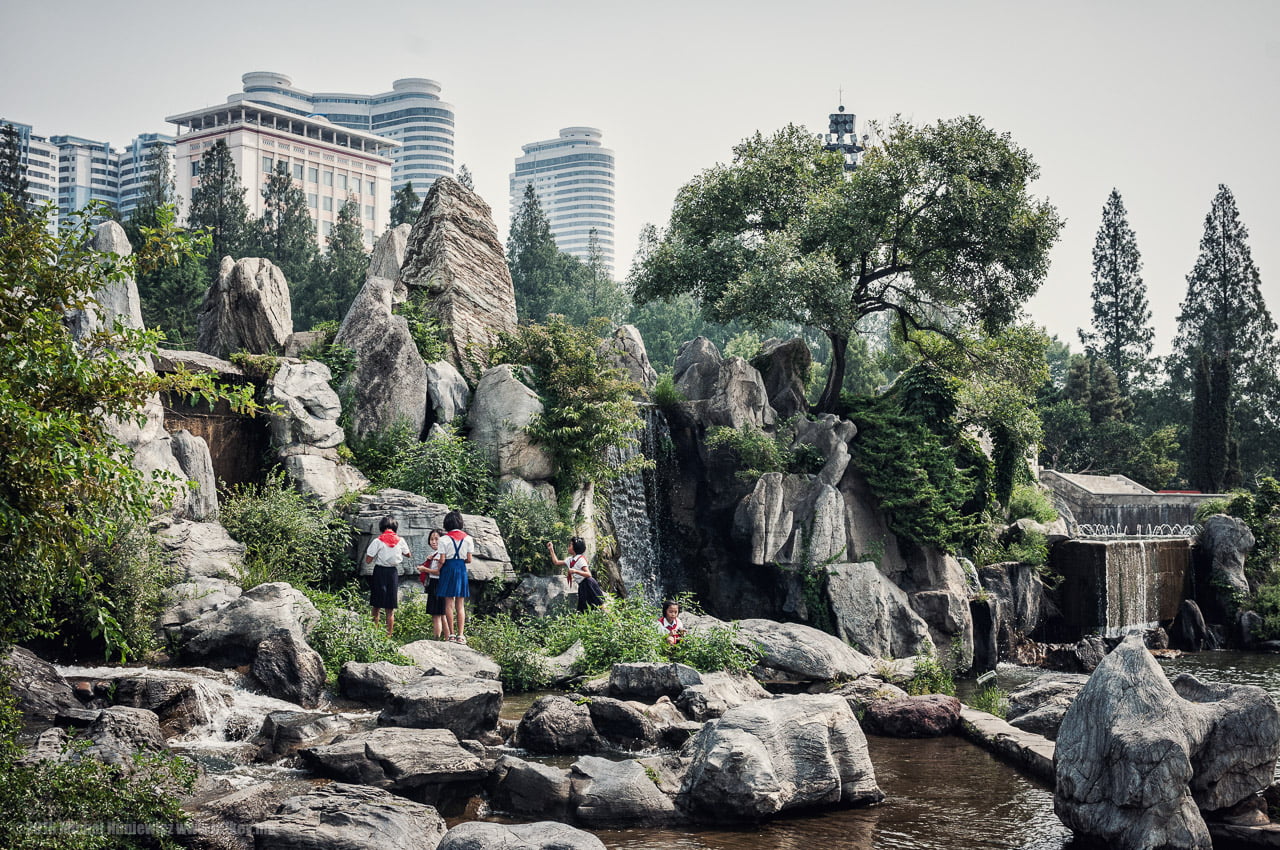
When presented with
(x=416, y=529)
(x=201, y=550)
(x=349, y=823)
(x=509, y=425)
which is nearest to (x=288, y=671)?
(x=201, y=550)

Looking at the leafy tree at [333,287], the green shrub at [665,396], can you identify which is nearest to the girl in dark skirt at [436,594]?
the green shrub at [665,396]

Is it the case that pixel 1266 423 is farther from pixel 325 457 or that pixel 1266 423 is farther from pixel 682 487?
pixel 325 457

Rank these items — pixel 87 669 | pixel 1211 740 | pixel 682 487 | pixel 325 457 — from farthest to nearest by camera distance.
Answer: pixel 682 487 → pixel 325 457 → pixel 87 669 → pixel 1211 740

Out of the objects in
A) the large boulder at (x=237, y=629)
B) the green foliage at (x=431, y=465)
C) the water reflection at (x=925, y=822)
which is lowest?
the water reflection at (x=925, y=822)

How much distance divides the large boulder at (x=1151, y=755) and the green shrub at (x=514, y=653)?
675cm

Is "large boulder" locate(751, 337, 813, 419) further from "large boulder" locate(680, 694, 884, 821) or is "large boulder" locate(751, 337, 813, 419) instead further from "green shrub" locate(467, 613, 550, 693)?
"large boulder" locate(680, 694, 884, 821)

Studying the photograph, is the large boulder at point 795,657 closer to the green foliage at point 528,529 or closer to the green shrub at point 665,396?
the green foliage at point 528,529

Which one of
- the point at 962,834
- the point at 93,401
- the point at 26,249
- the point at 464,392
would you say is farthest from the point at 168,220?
the point at 464,392

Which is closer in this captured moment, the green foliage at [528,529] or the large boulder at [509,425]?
the green foliage at [528,529]

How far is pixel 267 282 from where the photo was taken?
20.7 metres

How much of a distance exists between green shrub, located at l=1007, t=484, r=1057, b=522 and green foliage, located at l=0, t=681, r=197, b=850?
21.2 meters

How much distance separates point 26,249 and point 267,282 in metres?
15.1

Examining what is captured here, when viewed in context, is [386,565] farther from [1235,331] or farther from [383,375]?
[1235,331]

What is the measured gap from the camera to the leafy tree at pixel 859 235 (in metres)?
21.9
